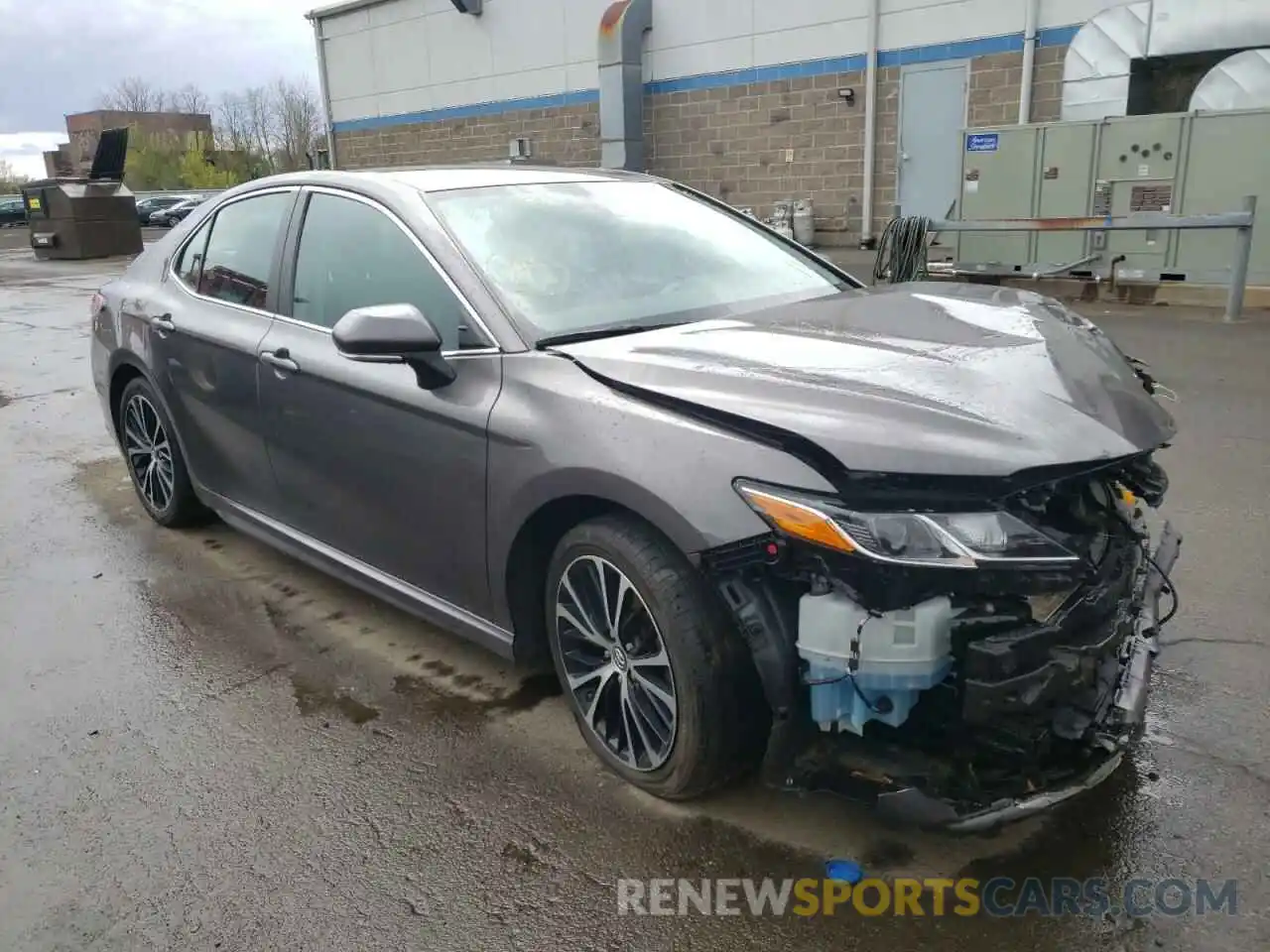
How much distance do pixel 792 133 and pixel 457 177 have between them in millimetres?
15312

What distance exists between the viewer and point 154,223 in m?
38.7

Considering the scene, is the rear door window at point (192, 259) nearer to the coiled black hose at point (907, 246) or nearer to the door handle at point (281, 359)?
the door handle at point (281, 359)

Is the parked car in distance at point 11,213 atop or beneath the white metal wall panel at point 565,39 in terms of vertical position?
beneath

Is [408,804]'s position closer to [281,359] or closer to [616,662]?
[616,662]

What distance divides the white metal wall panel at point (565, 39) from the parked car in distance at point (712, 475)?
13500mm

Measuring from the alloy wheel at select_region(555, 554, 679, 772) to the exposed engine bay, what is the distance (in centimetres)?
32

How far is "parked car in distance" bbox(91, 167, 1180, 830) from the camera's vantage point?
2.23 meters

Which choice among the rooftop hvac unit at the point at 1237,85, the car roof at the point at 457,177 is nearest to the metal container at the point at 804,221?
the rooftop hvac unit at the point at 1237,85

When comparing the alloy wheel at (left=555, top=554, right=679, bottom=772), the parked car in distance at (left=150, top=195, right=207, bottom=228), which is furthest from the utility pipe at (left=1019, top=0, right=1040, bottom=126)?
the parked car in distance at (left=150, top=195, right=207, bottom=228)

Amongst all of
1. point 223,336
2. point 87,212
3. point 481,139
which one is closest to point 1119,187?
point 223,336

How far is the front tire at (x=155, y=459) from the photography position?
15.7 ft

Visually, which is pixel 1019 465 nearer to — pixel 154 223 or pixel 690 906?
pixel 690 906

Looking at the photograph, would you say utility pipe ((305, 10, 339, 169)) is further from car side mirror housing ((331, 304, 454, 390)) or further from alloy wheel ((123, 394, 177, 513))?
car side mirror housing ((331, 304, 454, 390))

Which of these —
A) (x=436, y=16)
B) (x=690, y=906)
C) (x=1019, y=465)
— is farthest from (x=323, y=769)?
(x=436, y=16)
